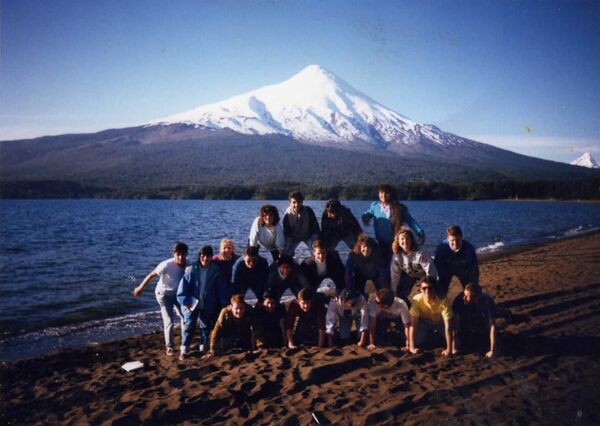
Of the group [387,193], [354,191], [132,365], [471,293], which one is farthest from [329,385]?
[354,191]

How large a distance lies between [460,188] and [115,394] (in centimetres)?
8097

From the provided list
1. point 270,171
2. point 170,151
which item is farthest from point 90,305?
point 170,151

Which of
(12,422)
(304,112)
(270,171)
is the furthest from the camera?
(304,112)

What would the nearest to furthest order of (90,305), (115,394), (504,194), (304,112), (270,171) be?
(115,394)
(90,305)
(504,194)
(270,171)
(304,112)

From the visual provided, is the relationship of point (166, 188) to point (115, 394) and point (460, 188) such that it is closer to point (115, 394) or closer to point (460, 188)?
point (460, 188)

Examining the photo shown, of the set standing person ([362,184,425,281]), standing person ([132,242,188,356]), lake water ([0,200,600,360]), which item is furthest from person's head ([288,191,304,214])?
lake water ([0,200,600,360])

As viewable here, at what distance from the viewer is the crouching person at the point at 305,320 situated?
18.5 ft

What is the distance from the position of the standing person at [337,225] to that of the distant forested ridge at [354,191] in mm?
57380

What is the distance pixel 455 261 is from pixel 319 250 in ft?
5.61

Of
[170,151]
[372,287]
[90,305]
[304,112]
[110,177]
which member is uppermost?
[304,112]

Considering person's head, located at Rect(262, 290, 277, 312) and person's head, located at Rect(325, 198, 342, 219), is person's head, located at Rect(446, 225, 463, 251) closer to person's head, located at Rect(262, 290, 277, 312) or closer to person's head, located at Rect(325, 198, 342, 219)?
person's head, located at Rect(325, 198, 342, 219)

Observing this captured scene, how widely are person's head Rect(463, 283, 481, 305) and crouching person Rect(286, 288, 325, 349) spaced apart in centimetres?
175

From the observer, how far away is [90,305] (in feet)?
32.0

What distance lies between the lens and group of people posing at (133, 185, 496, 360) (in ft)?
18.0
